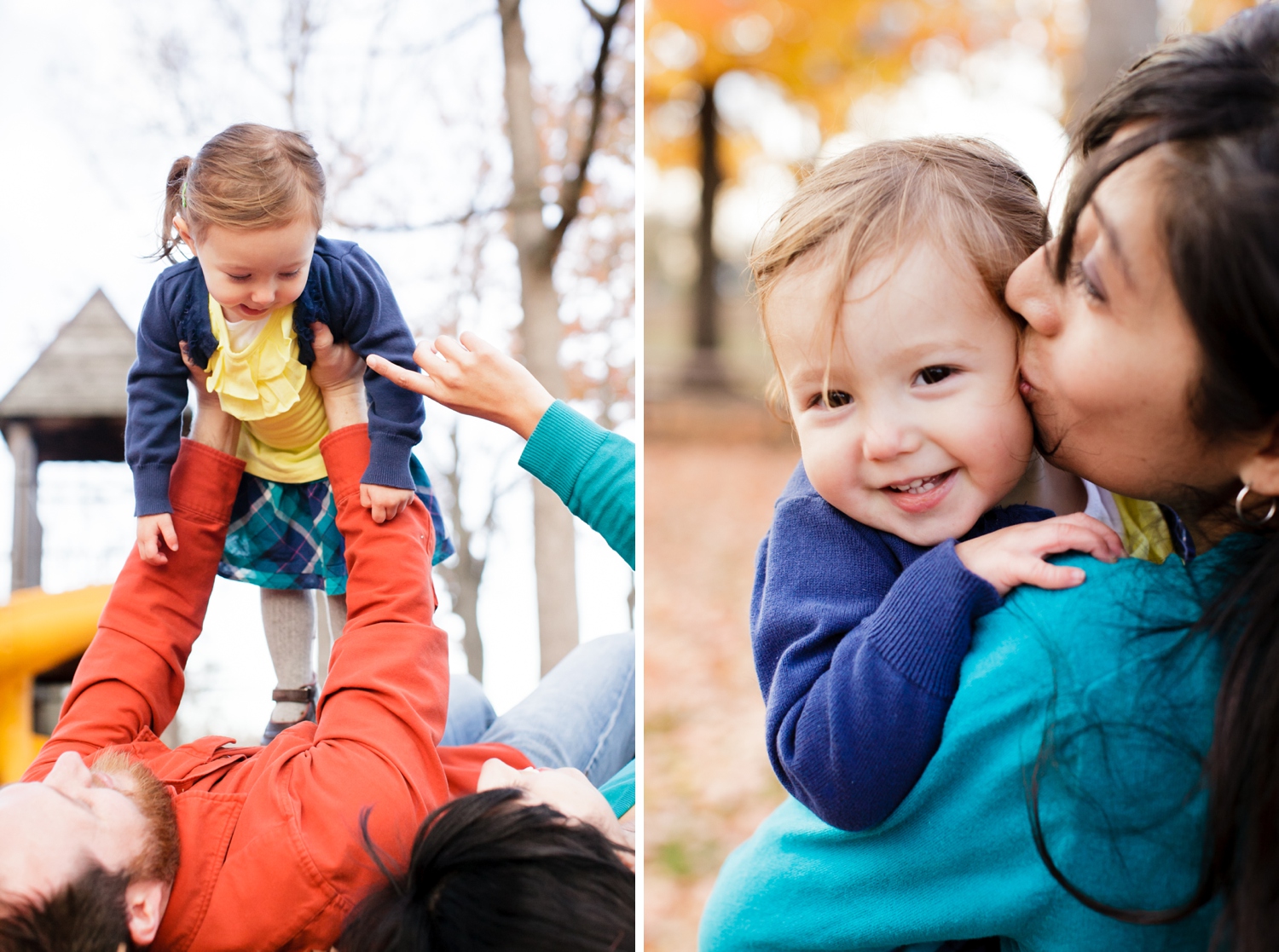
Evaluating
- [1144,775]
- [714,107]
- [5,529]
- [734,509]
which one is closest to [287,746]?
[5,529]

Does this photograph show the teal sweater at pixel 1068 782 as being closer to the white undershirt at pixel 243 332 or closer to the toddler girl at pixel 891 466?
the toddler girl at pixel 891 466

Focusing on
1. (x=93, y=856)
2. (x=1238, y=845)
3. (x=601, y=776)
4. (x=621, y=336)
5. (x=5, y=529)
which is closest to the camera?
(x=1238, y=845)

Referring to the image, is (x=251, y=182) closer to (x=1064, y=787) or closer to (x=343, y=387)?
(x=343, y=387)

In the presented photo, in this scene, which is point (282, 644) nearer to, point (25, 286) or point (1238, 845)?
point (25, 286)

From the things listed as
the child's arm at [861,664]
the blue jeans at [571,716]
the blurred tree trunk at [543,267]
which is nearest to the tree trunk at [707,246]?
the blurred tree trunk at [543,267]

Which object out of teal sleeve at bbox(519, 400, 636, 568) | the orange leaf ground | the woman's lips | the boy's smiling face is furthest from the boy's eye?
the orange leaf ground

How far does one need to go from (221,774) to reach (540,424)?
0.70 metres

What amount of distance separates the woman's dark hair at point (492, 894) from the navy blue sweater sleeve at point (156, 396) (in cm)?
60

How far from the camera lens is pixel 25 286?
1602 mm

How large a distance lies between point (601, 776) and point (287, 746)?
727 mm

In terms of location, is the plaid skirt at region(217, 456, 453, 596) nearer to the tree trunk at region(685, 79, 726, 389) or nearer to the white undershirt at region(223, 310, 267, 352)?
the white undershirt at region(223, 310, 267, 352)

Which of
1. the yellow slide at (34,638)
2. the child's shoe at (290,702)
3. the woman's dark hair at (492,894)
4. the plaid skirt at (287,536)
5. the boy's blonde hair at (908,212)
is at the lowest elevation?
the woman's dark hair at (492,894)

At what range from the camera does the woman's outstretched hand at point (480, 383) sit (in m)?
1.47

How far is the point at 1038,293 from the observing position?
114 centimetres
